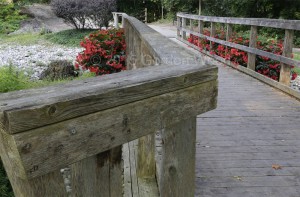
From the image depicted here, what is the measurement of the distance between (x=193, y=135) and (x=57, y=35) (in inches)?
833

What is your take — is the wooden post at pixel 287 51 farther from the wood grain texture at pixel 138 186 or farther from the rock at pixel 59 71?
the rock at pixel 59 71

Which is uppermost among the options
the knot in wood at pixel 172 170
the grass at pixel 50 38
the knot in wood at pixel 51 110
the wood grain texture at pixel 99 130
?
the knot in wood at pixel 51 110

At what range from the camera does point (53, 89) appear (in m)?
1.23

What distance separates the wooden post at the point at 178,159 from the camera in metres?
1.55

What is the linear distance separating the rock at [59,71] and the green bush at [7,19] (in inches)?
530

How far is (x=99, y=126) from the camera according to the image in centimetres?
124

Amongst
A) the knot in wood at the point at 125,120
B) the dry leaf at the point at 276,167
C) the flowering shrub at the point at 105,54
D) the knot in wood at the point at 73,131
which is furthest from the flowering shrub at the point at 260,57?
the knot in wood at the point at 73,131

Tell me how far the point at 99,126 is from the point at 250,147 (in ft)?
8.45

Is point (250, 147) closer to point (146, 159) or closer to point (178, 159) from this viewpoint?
point (146, 159)

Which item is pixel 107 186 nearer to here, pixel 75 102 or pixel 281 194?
pixel 75 102

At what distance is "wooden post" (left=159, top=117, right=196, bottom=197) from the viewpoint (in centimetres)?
155

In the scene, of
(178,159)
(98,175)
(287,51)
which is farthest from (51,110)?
(287,51)

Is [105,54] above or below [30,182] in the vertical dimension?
below

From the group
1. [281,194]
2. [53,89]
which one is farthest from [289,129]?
[53,89]
